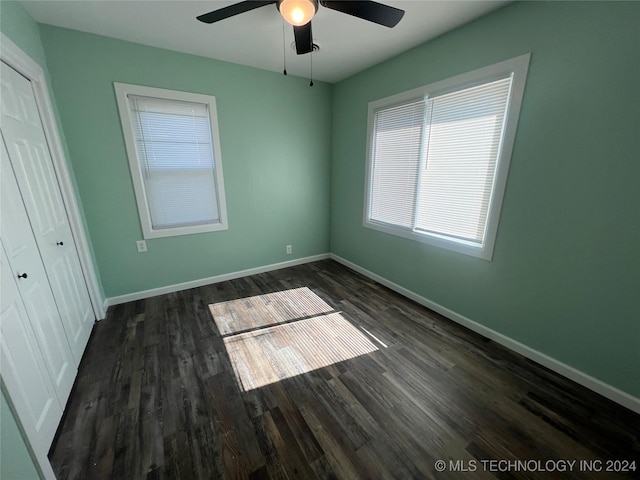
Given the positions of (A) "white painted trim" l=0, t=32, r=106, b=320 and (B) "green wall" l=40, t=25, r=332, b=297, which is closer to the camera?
(A) "white painted trim" l=0, t=32, r=106, b=320

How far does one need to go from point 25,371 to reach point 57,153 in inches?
67.4

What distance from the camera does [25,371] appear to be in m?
1.18

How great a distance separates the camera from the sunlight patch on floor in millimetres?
1850

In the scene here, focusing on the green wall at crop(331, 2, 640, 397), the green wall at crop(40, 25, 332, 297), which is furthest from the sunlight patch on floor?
the green wall at crop(331, 2, 640, 397)

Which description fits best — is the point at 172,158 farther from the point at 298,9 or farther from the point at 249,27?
the point at 298,9

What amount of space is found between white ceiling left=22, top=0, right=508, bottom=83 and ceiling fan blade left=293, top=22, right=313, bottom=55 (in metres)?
0.24

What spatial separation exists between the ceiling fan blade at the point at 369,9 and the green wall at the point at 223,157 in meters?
1.79

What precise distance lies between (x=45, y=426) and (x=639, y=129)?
3549 mm

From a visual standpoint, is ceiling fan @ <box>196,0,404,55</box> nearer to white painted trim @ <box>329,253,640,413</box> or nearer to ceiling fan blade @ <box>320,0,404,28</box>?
ceiling fan blade @ <box>320,0,404,28</box>

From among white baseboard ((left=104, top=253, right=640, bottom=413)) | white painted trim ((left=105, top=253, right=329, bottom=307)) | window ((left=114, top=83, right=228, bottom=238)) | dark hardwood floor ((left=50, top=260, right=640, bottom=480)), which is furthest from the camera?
white painted trim ((left=105, top=253, right=329, bottom=307))

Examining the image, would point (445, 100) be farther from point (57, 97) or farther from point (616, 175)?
point (57, 97)

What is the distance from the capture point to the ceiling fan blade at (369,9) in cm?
141

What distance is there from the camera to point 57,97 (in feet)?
6.96

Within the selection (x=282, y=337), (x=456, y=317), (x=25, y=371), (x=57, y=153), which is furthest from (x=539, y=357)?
(x=57, y=153)
